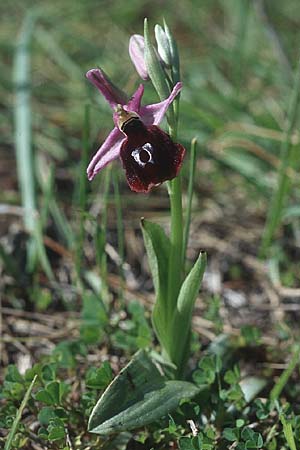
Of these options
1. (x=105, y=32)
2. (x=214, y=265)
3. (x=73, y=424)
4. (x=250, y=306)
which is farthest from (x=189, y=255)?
(x=105, y=32)

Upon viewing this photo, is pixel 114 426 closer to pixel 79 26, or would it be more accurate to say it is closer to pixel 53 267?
pixel 53 267

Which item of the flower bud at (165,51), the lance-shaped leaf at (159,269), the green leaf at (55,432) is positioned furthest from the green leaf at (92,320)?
the flower bud at (165,51)

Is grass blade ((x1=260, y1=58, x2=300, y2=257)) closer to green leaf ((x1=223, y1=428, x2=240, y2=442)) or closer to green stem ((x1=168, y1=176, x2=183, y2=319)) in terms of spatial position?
green stem ((x1=168, y1=176, x2=183, y2=319))

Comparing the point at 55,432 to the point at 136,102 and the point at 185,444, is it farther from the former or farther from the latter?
the point at 136,102

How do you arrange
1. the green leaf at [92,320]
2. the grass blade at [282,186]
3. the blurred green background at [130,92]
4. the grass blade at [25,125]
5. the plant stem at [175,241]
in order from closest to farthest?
the plant stem at [175,241] < the green leaf at [92,320] < the grass blade at [282,186] < the grass blade at [25,125] < the blurred green background at [130,92]

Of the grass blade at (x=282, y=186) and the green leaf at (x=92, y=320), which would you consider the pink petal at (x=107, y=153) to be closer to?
the green leaf at (x=92, y=320)

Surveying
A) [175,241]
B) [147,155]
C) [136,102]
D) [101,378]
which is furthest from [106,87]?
[101,378]
